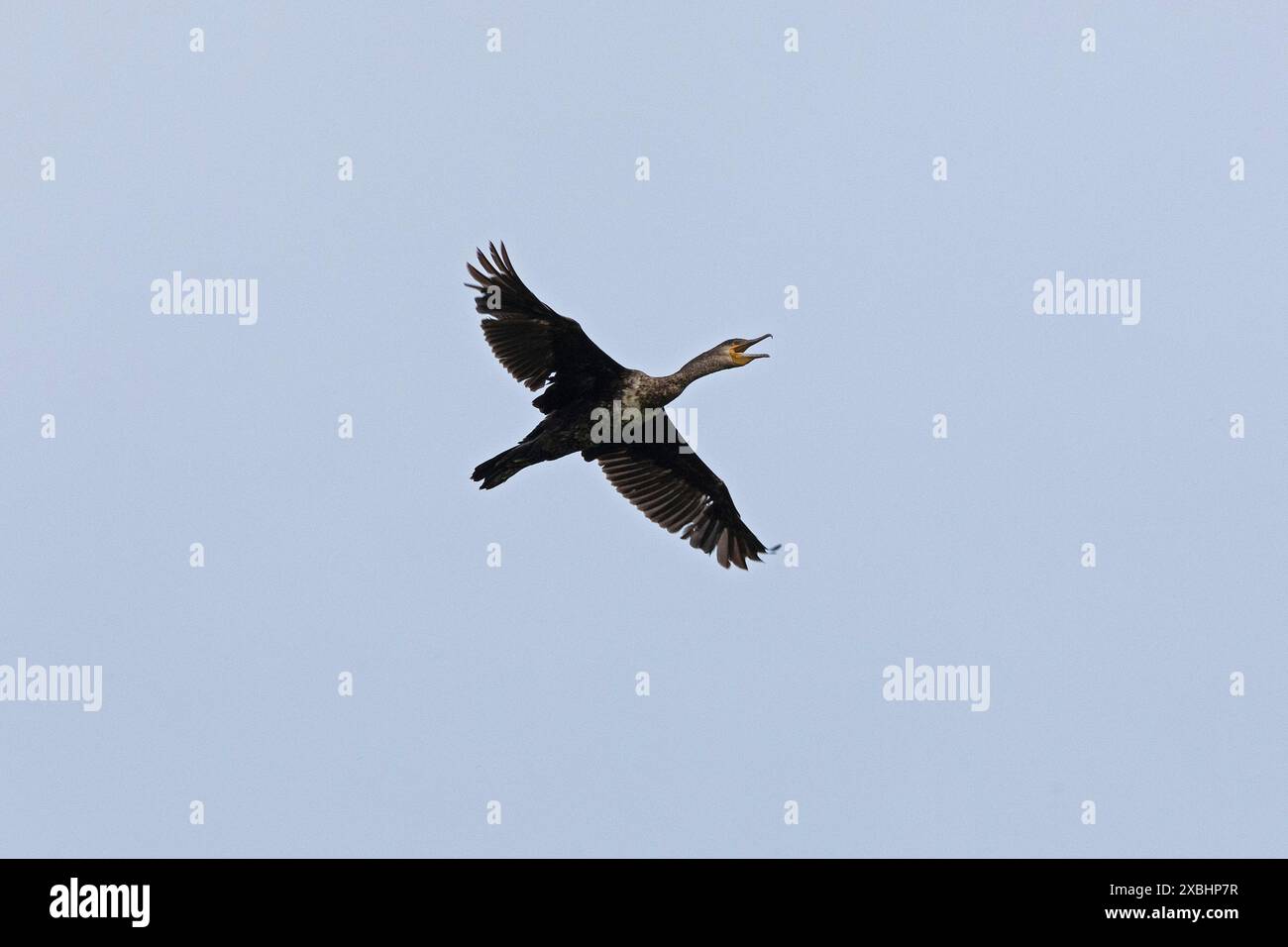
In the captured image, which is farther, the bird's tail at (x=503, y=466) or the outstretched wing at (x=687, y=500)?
the outstretched wing at (x=687, y=500)

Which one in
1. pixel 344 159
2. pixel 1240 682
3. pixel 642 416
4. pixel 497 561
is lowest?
pixel 1240 682

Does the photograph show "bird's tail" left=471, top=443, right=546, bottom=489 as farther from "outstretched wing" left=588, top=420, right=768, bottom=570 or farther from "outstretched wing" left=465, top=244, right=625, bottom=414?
"outstretched wing" left=588, top=420, right=768, bottom=570

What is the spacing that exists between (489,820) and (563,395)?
13.8ft

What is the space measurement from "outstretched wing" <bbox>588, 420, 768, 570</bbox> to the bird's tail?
82.2 inches

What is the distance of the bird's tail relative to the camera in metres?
15.2

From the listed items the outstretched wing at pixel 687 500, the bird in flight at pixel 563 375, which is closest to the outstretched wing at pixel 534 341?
the bird in flight at pixel 563 375

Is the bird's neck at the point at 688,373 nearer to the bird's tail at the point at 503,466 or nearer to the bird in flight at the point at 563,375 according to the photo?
the bird in flight at the point at 563,375

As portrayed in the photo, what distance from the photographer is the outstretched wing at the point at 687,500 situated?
17469 mm

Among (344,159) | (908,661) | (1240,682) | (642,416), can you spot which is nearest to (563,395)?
(642,416)

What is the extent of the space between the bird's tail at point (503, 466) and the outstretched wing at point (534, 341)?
0.56 m

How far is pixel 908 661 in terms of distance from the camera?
18.4 m

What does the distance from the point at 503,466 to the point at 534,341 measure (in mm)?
1200
